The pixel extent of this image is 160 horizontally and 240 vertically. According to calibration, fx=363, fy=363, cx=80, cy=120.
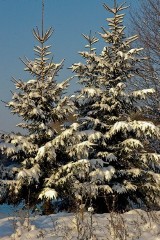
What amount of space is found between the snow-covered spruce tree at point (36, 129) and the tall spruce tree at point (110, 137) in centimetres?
57

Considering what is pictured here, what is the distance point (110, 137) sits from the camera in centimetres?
1198

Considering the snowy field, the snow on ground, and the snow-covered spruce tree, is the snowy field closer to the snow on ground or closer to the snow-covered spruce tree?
the snow on ground

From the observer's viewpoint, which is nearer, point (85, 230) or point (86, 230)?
point (85, 230)

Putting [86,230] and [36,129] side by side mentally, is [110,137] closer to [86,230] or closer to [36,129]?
[36,129]

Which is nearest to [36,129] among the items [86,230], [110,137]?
[110,137]

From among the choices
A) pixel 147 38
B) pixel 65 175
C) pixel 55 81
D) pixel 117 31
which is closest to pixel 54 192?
pixel 65 175

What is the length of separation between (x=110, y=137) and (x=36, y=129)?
8.15 ft

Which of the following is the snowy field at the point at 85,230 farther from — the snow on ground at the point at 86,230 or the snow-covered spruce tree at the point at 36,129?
the snow-covered spruce tree at the point at 36,129

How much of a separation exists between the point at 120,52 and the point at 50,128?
3423mm

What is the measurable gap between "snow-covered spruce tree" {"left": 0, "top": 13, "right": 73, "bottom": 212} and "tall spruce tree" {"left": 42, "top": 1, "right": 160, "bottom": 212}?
0.57 meters

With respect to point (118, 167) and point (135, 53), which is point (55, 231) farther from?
point (135, 53)

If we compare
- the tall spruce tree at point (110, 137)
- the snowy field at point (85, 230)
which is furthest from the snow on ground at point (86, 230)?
the tall spruce tree at point (110, 137)

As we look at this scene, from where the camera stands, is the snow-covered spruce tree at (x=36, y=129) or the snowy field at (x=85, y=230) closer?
the snowy field at (x=85, y=230)

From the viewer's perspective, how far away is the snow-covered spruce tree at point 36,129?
448 inches
